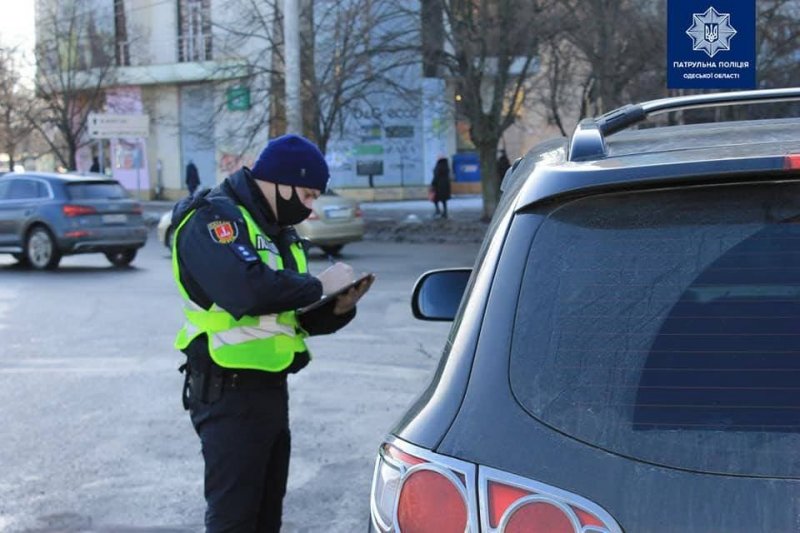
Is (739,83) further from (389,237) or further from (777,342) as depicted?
(389,237)

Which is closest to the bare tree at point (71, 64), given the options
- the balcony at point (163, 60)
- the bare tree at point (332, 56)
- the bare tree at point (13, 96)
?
the bare tree at point (13, 96)

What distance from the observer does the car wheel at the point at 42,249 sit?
55.1ft

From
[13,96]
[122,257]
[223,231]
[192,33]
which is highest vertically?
[192,33]

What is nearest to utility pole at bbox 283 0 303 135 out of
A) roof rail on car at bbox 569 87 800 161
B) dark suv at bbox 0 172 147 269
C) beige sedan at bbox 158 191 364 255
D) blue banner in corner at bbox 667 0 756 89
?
beige sedan at bbox 158 191 364 255

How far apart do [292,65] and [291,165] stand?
19.1 meters

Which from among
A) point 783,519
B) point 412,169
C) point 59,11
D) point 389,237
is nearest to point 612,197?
point 783,519

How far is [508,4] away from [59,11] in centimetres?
2452

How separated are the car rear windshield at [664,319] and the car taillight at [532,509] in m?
0.13

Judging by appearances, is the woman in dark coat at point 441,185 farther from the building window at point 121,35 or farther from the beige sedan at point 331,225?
the building window at point 121,35

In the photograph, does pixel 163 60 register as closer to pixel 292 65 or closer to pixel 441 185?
pixel 441 185

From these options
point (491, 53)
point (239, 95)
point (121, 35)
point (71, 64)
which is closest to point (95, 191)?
point (491, 53)

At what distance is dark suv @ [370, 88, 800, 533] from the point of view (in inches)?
69.7

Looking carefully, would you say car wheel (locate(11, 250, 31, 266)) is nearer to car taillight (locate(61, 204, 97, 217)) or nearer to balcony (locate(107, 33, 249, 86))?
car taillight (locate(61, 204, 97, 217))

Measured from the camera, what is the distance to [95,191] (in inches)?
677
